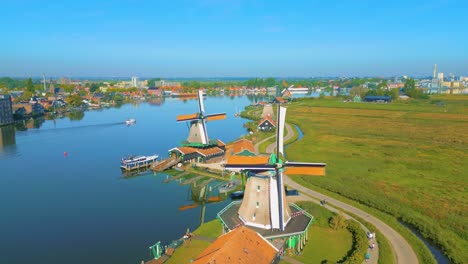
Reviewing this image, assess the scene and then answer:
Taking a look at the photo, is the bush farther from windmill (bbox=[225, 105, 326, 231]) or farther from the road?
windmill (bbox=[225, 105, 326, 231])

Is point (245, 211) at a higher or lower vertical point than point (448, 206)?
higher

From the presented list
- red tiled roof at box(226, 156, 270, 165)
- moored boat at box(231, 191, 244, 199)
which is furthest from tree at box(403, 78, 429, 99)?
red tiled roof at box(226, 156, 270, 165)

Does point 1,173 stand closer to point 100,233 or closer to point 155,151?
point 155,151

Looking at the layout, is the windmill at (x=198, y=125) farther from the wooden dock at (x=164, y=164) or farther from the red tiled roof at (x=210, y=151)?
the wooden dock at (x=164, y=164)

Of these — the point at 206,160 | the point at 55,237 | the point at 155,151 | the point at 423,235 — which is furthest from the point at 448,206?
the point at 155,151

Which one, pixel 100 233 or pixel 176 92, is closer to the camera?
pixel 100 233

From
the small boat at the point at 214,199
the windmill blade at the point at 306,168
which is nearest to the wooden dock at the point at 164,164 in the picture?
the small boat at the point at 214,199

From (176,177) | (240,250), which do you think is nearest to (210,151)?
(176,177)

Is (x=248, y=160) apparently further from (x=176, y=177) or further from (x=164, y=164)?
(x=164, y=164)
